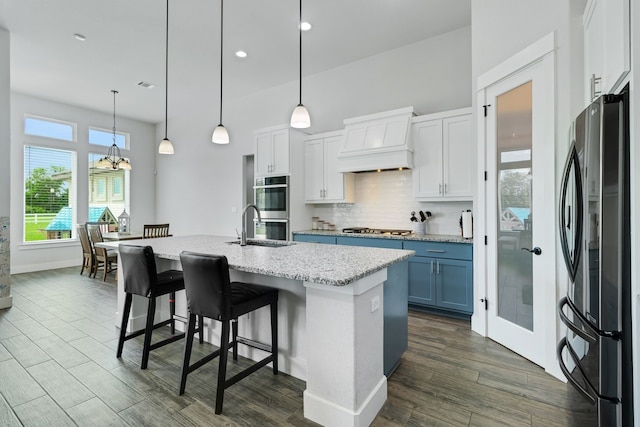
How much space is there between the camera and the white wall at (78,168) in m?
6.10

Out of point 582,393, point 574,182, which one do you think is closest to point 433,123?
point 574,182

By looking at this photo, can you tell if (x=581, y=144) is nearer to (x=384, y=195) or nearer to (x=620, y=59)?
(x=620, y=59)

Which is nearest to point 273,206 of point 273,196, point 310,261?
point 273,196

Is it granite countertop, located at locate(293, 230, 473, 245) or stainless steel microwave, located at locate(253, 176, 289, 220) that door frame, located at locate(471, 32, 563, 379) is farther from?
stainless steel microwave, located at locate(253, 176, 289, 220)

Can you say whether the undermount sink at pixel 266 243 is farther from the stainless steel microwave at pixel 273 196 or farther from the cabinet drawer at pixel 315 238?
the stainless steel microwave at pixel 273 196

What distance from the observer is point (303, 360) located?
2.26 m

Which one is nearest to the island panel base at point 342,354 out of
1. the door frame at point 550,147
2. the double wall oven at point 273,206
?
the door frame at point 550,147

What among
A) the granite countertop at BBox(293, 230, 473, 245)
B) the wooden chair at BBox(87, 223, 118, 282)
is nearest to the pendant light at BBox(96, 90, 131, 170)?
the wooden chair at BBox(87, 223, 118, 282)

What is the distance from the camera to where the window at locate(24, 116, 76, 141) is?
246 inches

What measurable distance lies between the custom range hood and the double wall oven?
993 mm

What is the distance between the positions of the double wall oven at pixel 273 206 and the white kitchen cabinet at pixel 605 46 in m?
3.58

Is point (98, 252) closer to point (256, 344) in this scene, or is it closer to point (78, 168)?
point (78, 168)

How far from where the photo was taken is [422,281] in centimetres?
362

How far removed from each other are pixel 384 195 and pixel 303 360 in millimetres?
2872
